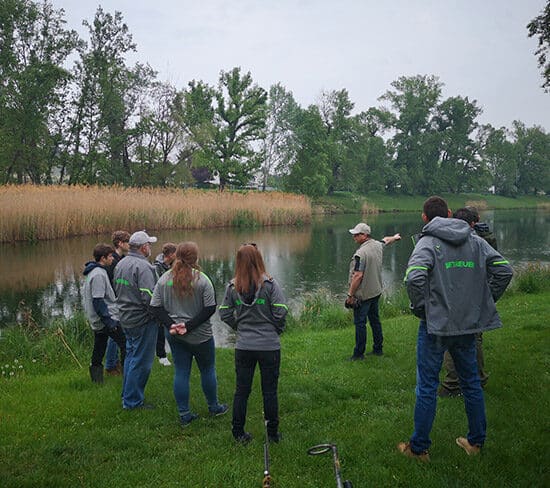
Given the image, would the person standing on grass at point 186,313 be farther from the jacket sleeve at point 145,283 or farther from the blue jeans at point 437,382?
the blue jeans at point 437,382

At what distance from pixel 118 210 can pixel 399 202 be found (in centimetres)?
5016

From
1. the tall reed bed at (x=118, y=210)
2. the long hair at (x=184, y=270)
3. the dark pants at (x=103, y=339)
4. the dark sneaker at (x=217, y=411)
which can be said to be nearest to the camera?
the long hair at (x=184, y=270)

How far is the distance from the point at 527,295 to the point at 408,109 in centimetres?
6871

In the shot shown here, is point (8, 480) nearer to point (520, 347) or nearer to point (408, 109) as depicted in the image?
point (520, 347)

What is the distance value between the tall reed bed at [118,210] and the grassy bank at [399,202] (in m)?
22.0

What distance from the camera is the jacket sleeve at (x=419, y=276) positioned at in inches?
142

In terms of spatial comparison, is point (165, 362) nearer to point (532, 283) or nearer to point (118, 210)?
point (532, 283)

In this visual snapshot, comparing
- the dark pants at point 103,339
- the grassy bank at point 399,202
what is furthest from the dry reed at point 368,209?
the dark pants at point 103,339

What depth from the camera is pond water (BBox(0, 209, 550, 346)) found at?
1221 cm

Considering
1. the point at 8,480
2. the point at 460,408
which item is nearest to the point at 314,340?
the point at 460,408

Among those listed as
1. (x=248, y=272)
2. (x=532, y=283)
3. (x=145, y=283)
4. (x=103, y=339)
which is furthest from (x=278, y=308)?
Answer: (x=532, y=283)

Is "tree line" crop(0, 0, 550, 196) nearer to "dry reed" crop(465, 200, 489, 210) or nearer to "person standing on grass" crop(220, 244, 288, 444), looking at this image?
"dry reed" crop(465, 200, 489, 210)

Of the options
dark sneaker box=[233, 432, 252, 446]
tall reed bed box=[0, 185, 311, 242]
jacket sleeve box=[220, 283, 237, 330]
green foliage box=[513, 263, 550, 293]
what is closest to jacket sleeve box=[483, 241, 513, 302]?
jacket sleeve box=[220, 283, 237, 330]

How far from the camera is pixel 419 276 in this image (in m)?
3.59
